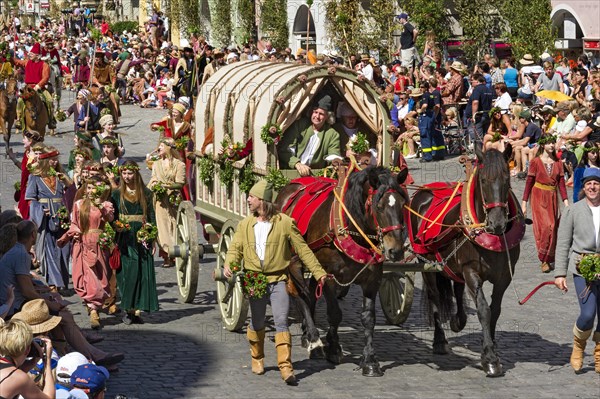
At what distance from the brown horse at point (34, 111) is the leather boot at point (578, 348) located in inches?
822

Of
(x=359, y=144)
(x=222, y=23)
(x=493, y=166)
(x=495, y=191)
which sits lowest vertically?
(x=495, y=191)

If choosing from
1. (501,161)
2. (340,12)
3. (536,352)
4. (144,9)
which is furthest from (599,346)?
(144,9)

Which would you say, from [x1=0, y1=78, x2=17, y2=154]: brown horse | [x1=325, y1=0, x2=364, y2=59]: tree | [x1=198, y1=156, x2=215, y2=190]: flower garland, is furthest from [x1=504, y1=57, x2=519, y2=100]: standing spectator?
[x1=198, y1=156, x2=215, y2=190]: flower garland

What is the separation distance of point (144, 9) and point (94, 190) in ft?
175

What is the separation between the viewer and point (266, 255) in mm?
11828

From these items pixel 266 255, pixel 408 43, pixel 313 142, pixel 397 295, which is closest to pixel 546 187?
pixel 397 295

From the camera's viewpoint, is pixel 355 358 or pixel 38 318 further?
pixel 355 358

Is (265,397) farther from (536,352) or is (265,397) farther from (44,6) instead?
(44,6)

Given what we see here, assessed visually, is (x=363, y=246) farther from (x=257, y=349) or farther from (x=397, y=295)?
(x=397, y=295)

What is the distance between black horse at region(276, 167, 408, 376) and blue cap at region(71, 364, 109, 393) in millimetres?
2960

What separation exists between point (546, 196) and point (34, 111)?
1629cm

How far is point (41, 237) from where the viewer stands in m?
15.8

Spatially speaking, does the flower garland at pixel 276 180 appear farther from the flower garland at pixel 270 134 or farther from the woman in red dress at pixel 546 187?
the woman in red dress at pixel 546 187

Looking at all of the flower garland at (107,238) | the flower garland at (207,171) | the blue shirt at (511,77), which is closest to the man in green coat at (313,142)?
the flower garland at (207,171)
